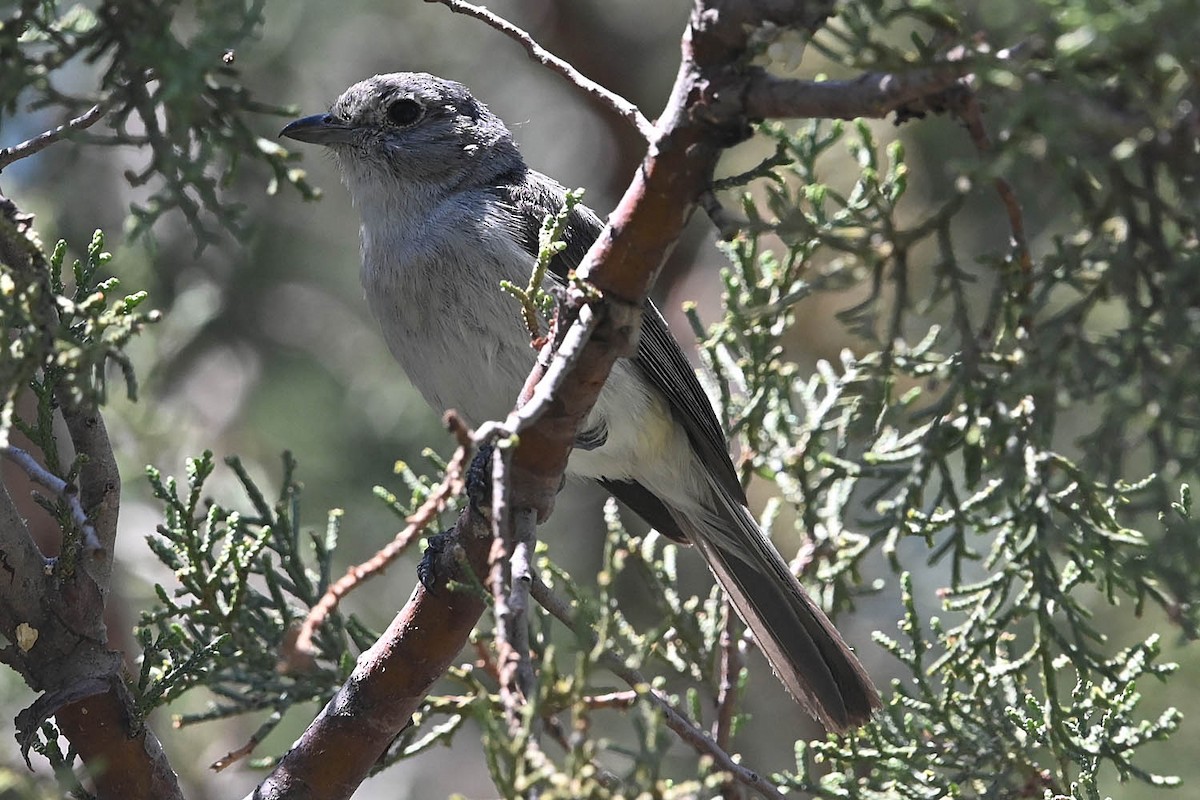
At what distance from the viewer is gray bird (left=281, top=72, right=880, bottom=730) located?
3.86 m

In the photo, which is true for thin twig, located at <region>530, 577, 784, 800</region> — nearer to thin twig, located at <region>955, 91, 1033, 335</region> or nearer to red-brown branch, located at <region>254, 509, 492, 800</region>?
red-brown branch, located at <region>254, 509, 492, 800</region>

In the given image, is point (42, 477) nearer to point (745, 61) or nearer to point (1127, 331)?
point (745, 61)

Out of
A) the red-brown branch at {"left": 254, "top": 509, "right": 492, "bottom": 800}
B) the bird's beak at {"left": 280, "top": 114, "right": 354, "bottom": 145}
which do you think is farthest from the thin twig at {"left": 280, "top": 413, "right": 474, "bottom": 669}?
the bird's beak at {"left": 280, "top": 114, "right": 354, "bottom": 145}

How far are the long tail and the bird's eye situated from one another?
186 cm

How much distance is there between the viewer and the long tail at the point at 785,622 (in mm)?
3713

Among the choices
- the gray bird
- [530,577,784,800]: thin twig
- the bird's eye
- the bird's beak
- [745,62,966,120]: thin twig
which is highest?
the bird's eye

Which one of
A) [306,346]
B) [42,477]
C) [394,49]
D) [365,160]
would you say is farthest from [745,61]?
[394,49]

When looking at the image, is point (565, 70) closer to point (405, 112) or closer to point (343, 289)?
point (405, 112)

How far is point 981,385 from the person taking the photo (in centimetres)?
221

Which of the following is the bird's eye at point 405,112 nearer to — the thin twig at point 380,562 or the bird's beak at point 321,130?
the bird's beak at point 321,130

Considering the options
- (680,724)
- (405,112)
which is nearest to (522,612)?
(680,724)

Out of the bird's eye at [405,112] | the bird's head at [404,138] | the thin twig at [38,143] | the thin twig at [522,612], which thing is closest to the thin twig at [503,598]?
the thin twig at [522,612]

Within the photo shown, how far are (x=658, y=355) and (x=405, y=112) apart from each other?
1.46 meters

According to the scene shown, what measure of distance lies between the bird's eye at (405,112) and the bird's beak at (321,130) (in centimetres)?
18
